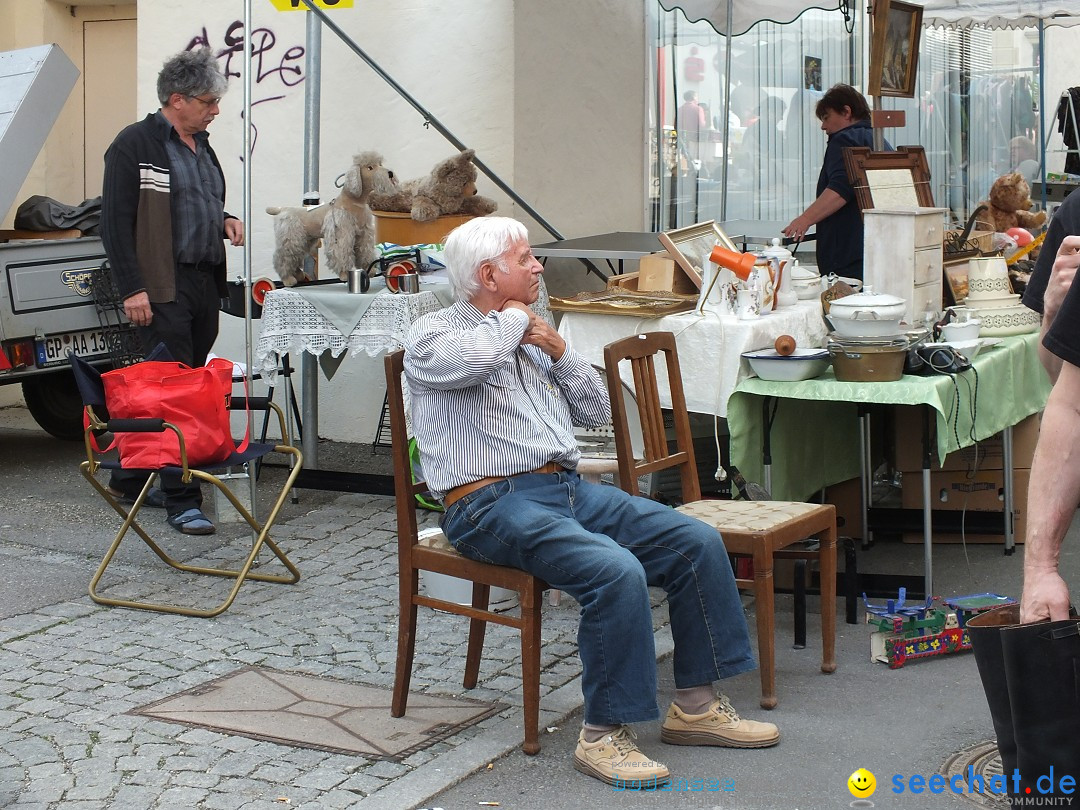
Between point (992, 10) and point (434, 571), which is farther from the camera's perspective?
point (992, 10)

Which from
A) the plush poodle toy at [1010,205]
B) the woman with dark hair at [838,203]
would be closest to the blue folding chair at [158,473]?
the woman with dark hair at [838,203]

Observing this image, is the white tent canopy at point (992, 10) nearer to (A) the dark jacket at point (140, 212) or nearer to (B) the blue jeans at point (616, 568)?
(A) the dark jacket at point (140, 212)

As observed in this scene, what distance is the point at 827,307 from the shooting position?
500 centimetres

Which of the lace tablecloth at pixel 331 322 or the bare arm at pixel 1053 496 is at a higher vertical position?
the lace tablecloth at pixel 331 322

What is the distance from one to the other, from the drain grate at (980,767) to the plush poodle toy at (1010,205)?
362cm

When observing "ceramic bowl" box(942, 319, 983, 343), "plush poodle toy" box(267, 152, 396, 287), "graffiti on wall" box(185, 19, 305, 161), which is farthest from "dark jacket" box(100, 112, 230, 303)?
"ceramic bowl" box(942, 319, 983, 343)

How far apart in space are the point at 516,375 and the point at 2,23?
22.2ft

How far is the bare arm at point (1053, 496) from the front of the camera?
2.36 meters

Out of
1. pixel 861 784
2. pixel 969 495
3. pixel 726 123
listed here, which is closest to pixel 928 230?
pixel 969 495

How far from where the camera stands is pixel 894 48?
620 centimetres

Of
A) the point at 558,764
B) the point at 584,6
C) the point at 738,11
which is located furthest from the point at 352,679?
the point at 738,11

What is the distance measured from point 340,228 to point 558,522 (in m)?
2.98

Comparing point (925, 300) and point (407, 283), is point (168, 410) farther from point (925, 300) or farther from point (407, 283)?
point (925, 300)

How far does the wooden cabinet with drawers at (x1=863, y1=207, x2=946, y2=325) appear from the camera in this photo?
494 centimetres
